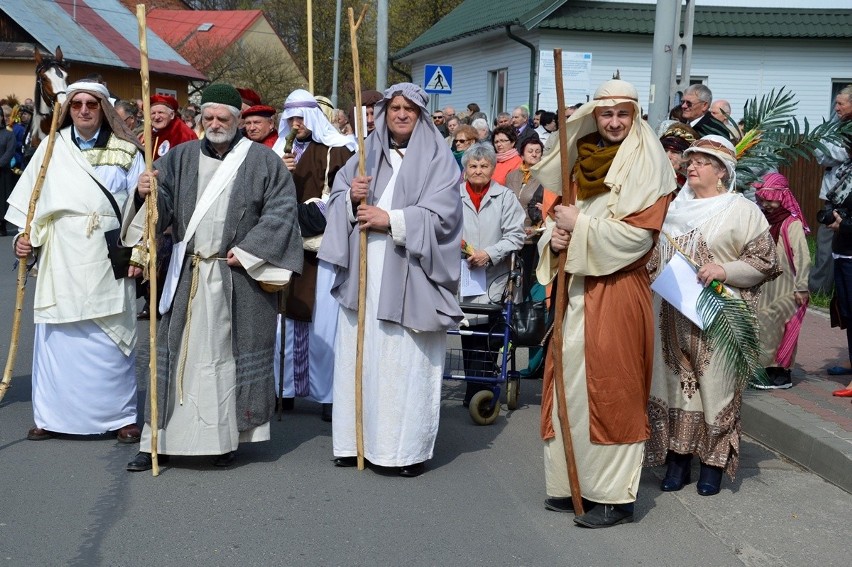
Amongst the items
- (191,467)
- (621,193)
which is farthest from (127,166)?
(621,193)

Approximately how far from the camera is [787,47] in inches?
987

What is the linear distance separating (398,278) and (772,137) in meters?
2.56

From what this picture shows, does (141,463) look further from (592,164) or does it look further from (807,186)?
(807,186)

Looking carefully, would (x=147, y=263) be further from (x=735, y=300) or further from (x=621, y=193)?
(x=735, y=300)

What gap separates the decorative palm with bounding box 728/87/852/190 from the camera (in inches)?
270

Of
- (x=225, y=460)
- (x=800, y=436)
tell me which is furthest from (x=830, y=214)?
(x=225, y=460)

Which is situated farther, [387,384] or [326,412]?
[326,412]

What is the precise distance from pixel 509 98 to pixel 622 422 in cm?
2304

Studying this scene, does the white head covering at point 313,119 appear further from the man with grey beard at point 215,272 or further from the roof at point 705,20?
the roof at point 705,20

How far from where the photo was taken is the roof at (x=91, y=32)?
35991 mm

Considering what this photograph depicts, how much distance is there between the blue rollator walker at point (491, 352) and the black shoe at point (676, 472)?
1.72 meters

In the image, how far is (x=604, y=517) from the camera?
5402mm

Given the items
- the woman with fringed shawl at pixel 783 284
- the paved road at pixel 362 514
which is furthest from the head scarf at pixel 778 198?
the paved road at pixel 362 514

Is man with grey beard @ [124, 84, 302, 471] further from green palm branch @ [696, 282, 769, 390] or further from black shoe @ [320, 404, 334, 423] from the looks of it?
green palm branch @ [696, 282, 769, 390]
